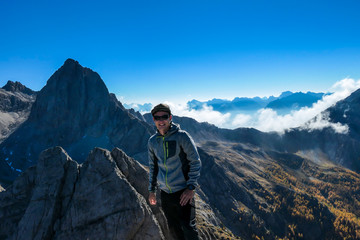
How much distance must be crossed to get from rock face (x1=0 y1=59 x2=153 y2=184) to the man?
548 ft

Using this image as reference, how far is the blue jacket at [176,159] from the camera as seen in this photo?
7.36 m

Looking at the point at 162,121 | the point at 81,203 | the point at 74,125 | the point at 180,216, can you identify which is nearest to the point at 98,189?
the point at 81,203

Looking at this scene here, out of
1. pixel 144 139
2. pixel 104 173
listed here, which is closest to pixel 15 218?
pixel 104 173

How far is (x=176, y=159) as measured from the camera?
25.4 feet

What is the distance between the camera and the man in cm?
739

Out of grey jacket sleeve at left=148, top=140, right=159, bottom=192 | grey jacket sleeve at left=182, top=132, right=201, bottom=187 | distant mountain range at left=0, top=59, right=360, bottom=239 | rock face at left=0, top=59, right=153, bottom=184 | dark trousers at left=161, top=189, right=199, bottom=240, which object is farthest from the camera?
rock face at left=0, top=59, right=153, bottom=184

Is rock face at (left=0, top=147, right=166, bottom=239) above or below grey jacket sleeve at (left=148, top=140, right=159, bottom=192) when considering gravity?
below

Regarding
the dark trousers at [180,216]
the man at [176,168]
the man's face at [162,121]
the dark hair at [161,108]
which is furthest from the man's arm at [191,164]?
the dark hair at [161,108]

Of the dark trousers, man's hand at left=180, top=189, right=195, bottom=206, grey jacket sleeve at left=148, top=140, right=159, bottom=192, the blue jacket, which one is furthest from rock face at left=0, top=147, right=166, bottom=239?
man's hand at left=180, top=189, right=195, bottom=206

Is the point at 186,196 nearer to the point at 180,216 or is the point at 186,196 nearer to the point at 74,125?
the point at 180,216

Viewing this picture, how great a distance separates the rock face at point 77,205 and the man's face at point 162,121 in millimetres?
10832

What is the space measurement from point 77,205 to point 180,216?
13223mm

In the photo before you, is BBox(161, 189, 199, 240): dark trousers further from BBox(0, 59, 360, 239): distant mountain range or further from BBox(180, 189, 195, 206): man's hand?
BBox(0, 59, 360, 239): distant mountain range

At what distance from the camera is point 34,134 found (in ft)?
591
